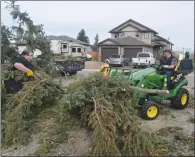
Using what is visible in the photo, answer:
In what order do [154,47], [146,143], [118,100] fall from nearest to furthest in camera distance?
[146,143] < [118,100] < [154,47]

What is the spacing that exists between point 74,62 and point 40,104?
10.6 metres

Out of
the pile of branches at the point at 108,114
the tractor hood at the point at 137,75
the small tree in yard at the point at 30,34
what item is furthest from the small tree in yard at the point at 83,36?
the pile of branches at the point at 108,114

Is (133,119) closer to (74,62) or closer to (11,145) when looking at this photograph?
(11,145)

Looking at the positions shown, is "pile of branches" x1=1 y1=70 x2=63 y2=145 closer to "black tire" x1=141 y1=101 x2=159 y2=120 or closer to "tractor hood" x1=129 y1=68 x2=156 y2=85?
"tractor hood" x1=129 y1=68 x2=156 y2=85

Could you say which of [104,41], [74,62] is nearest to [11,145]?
[74,62]

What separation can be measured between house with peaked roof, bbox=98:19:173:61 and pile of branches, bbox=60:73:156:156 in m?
28.4

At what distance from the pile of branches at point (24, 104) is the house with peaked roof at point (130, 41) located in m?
27.5

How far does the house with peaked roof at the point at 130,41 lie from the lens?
38281 millimetres

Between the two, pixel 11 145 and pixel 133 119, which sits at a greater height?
pixel 133 119

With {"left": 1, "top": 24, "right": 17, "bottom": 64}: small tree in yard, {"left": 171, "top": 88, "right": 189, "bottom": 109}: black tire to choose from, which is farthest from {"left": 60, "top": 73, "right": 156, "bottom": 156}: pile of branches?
{"left": 1, "top": 24, "right": 17, "bottom": 64}: small tree in yard

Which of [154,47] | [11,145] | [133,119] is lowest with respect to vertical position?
[11,145]

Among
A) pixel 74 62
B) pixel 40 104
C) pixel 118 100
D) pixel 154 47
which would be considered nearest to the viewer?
pixel 118 100

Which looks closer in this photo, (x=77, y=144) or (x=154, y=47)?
(x=77, y=144)

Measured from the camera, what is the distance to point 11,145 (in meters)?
5.50
